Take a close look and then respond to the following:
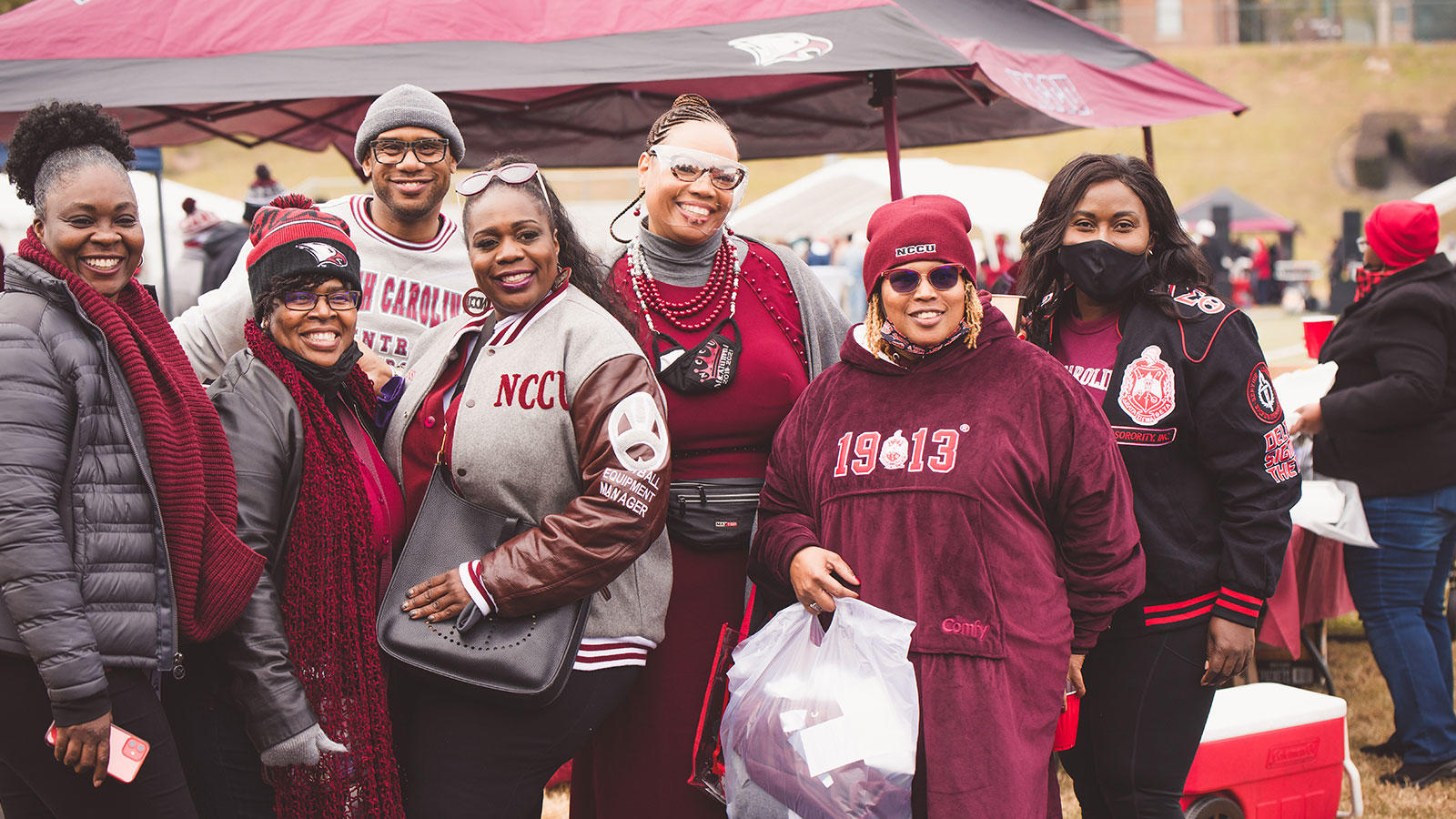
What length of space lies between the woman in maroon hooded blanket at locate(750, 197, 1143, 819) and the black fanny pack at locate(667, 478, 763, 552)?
329mm

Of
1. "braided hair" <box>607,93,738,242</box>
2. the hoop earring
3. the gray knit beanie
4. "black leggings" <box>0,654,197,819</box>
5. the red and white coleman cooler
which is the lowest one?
the red and white coleman cooler

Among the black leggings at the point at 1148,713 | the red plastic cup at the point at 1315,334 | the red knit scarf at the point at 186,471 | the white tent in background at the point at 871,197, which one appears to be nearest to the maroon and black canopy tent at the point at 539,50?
the red plastic cup at the point at 1315,334

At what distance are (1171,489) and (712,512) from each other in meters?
1.08

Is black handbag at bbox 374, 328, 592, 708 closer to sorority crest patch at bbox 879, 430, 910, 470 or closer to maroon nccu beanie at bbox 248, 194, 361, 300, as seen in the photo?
maroon nccu beanie at bbox 248, 194, 361, 300

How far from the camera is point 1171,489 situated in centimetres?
279

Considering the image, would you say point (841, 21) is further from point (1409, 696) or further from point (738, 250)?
point (1409, 696)

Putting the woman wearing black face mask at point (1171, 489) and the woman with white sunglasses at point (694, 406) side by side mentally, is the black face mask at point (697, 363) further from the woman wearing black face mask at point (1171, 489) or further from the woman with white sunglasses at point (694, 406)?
the woman wearing black face mask at point (1171, 489)

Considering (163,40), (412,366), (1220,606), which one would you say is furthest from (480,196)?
(163,40)

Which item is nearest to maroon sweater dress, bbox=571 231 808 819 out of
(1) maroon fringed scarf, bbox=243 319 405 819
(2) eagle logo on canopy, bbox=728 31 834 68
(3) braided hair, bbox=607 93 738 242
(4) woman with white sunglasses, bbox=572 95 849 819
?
(4) woman with white sunglasses, bbox=572 95 849 819

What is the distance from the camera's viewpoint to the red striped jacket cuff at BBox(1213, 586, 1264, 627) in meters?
2.73

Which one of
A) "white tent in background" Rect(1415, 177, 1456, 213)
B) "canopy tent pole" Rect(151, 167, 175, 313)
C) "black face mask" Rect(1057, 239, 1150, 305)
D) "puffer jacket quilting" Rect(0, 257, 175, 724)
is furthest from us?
"white tent in background" Rect(1415, 177, 1456, 213)

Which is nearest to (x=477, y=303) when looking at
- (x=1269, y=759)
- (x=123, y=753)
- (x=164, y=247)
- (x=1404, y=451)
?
(x=123, y=753)

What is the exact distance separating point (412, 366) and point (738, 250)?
34.9 inches

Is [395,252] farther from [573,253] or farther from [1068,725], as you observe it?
[1068,725]
